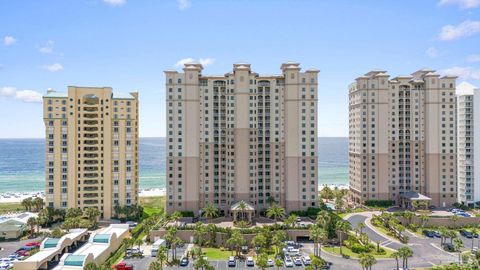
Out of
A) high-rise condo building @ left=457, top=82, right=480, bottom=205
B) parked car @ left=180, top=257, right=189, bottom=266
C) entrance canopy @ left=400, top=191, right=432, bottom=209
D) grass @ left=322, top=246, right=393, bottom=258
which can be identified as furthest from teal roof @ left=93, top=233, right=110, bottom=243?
high-rise condo building @ left=457, top=82, right=480, bottom=205

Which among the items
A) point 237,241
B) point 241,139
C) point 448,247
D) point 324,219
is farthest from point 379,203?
point 237,241

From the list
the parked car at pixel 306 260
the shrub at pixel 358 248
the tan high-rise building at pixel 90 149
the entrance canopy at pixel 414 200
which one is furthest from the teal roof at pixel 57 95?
the entrance canopy at pixel 414 200

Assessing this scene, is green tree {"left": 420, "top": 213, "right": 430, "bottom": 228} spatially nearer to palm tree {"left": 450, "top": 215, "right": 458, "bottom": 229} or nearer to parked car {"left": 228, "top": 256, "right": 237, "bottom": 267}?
palm tree {"left": 450, "top": 215, "right": 458, "bottom": 229}

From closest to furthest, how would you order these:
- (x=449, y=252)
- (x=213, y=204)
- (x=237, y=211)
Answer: (x=449, y=252)
(x=237, y=211)
(x=213, y=204)

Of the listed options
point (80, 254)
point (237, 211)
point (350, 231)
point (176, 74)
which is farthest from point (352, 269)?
point (176, 74)

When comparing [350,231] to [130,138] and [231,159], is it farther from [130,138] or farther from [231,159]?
[130,138]

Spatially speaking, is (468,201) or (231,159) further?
(468,201)
